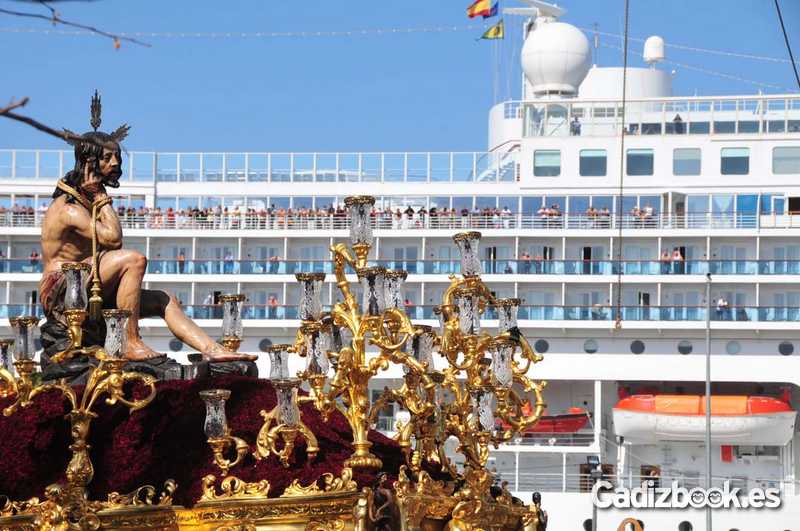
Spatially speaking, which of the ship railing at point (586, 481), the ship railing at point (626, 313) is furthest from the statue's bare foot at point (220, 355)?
the ship railing at point (626, 313)

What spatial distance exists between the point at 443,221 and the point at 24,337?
3883 centimetres

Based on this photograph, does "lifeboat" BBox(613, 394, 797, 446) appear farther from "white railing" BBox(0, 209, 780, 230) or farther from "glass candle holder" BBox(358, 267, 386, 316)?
"glass candle holder" BBox(358, 267, 386, 316)

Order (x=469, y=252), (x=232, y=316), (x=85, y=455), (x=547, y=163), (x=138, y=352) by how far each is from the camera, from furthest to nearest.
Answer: (x=547, y=163) < (x=232, y=316) < (x=469, y=252) < (x=138, y=352) < (x=85, y=455)

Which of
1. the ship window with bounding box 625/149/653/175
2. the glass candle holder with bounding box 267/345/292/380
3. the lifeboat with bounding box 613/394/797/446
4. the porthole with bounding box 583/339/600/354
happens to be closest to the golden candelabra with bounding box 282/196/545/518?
the glass candle holder with bounding box 267/345/292/380

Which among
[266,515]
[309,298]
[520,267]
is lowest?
[266,515]

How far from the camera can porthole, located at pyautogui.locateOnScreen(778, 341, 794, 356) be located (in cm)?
5500

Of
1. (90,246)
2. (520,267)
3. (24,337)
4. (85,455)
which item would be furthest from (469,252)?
(520,267)

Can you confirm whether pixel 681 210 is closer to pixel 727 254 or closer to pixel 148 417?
pixel 727 254

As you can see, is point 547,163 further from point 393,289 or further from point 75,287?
point 75,287

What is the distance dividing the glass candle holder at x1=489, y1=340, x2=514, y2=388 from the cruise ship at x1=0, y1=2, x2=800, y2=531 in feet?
104

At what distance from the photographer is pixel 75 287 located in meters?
17.1

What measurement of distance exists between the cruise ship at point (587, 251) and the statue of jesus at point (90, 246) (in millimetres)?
32708

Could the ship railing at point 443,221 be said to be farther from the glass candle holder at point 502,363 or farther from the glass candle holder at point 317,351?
the glass candle holder at point 317,351

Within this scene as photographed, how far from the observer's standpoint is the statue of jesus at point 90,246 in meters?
18.9
